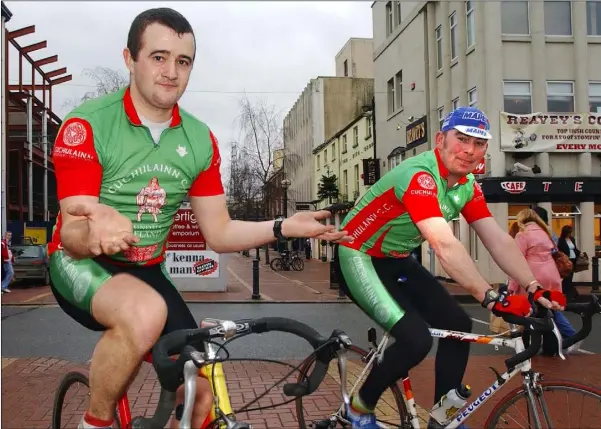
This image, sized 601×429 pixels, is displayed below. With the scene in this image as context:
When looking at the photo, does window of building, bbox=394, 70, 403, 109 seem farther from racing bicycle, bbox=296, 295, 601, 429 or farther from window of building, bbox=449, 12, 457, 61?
racing bicycle, bbox=296, 295, 601, 429

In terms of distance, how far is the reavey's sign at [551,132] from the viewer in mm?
20125

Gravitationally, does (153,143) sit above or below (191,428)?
above

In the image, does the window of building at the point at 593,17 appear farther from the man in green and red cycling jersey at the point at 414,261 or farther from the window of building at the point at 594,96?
the man in green and red cycling jersey at the point at 414,261

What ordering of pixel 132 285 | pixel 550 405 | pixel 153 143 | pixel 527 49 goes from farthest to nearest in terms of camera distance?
pixel 527 49, pixel 550 405, pixel 153 143, pixel 132 285

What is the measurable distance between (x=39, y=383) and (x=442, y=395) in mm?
4124

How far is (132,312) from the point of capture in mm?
2043

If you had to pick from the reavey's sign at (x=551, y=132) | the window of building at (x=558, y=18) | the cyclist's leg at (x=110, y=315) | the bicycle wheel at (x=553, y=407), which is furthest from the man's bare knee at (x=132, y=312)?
the window of building at (x=558, y=18)

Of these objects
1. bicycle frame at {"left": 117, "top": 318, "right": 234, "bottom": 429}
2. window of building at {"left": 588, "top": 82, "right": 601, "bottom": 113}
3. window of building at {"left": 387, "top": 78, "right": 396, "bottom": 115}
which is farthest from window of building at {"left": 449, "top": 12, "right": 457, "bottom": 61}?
bicycle frame at {"left": 117, "top": 318, "right": 234, "bottom": 429}

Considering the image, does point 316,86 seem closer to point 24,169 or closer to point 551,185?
point 24,169

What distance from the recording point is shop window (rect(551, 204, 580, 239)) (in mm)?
20812

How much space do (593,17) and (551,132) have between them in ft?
15.3

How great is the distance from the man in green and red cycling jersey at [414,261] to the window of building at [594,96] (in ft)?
65.2

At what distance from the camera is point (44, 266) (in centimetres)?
1973

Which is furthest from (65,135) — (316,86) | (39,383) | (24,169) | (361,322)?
(316,86)
